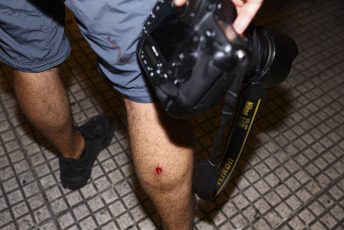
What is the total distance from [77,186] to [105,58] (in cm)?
84

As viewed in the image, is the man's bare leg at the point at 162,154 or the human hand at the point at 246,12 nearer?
the human hand at the point at 246,12

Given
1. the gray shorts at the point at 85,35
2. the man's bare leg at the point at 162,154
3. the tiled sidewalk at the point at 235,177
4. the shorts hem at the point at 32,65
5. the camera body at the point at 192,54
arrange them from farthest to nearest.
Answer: the tiled sidewalk at the point at 235,177, the shorts hem at the point at 32,65, the man's bare leg at the point at 162,154, the gray shorts at the point at 85,35, the camera body at the point at 192,54

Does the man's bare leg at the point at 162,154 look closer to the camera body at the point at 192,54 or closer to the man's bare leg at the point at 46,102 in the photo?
the camera body at the point at 192,54

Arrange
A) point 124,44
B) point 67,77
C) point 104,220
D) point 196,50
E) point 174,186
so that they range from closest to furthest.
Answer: point 196,50
point 124,44
point 174,186
point 104,220
point 67,77

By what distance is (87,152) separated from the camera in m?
1.50

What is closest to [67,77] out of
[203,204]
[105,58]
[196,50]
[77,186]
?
[77,186]

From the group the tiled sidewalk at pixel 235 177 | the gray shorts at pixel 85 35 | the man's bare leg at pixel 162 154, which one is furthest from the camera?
the tiled sidewalk at pixel 235 177

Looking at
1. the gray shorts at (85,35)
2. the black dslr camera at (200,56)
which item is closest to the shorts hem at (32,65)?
the gray shorts at (85,35)

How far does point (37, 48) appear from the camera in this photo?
101 cm

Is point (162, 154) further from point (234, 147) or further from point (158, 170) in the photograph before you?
point (234, 147)

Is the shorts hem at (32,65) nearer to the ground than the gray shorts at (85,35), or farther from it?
nearer to the ground

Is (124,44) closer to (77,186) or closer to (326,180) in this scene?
(77,186)

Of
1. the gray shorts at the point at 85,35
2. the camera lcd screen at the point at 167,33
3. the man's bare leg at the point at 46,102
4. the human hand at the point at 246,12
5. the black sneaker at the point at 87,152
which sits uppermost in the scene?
the human hand at the point at 246,12

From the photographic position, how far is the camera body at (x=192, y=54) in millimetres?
614
